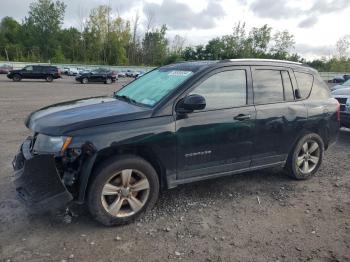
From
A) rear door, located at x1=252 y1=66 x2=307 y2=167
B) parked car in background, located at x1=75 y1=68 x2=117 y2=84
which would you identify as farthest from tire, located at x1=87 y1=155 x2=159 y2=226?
parked car in background, located at x1=75 y1=68 x2=117 y2=84

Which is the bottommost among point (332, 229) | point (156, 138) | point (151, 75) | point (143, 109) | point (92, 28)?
point (332, 229)

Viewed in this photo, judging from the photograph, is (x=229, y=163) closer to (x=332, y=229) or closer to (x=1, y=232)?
(x=332, y=229)

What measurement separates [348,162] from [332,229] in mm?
3001

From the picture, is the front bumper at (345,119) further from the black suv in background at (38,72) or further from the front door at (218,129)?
the black suv in background at (38,72)

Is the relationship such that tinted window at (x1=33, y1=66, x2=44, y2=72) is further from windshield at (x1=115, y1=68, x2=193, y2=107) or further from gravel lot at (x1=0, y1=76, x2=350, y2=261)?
windshield at (x1=115, y1=68, x2=193, y2=107)

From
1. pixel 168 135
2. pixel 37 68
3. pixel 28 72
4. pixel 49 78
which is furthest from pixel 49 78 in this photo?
pixel 168 135

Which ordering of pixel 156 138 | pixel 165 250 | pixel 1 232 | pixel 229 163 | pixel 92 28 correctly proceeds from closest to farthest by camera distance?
pixel 165 250, pixel 1 232, pixel 156 138, pixel 229 163, pixel 92 28

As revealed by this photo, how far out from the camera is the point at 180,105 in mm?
3895

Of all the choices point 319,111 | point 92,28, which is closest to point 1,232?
point 319,111

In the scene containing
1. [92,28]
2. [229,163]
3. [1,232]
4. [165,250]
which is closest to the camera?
[165,250]

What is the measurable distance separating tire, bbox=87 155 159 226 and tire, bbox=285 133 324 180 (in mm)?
2385

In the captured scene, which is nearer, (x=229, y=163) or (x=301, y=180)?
(x=229, y=163)

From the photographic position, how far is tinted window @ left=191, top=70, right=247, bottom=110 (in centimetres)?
416

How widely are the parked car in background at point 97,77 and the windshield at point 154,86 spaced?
28.9 m
